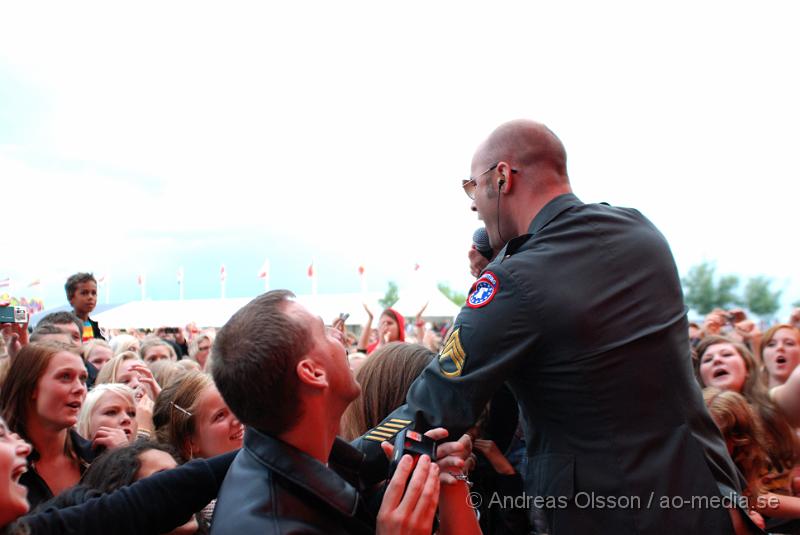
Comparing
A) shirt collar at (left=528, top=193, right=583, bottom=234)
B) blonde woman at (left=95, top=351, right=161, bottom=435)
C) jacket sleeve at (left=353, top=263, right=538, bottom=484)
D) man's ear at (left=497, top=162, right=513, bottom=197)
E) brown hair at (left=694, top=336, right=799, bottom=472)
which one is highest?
man's ear at (left=497, top=162, right=513, bottom=197)

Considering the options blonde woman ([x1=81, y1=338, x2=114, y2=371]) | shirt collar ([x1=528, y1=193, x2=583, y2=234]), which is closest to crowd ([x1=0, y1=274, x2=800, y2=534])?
shirt collar ([x1=528, y1=193, x2=583, y2=234])

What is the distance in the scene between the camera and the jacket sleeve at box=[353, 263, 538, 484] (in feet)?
6.53

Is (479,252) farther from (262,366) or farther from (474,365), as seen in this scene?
(262,366)

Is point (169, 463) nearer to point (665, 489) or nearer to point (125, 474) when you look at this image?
point (125, 474)

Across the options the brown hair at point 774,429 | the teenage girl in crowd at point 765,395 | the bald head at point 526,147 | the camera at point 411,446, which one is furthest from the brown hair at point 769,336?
the camera at point 411,446

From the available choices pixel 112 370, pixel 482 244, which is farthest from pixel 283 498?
pixel 112 370

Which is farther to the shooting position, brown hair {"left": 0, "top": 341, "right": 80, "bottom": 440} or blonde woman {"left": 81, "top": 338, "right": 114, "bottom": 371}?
blonde woman {"left": 81, "top": 338, "right": 114, "bottom": 371}

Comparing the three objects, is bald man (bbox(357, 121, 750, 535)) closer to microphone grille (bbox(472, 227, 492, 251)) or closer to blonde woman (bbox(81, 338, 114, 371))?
microphone grille (bbox(472, 227, 492, 251))

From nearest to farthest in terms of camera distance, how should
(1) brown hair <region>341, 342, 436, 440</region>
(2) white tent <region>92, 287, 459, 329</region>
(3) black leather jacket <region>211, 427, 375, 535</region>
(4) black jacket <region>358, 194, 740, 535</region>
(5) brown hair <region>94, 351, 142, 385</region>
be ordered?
(3) black leather jacket <region>211, 427, 375, 535</region>
(4) black jacket <region>358, 194, 740, 535</region>
(1) brown hair <region>341, 342, 436, 440</region>
(5) brown hair <region>94, 351, 142, 385</region>
(2) white tent <region>92, 287, 459, 329</region>

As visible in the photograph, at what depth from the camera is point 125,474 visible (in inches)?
101

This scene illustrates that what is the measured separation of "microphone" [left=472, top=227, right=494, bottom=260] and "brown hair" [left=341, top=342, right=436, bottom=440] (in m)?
0.69

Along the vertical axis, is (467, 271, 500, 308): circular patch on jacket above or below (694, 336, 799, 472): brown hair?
above

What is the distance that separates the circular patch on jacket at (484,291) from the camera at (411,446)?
46 cm

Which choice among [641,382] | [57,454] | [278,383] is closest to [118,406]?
[57,454]
